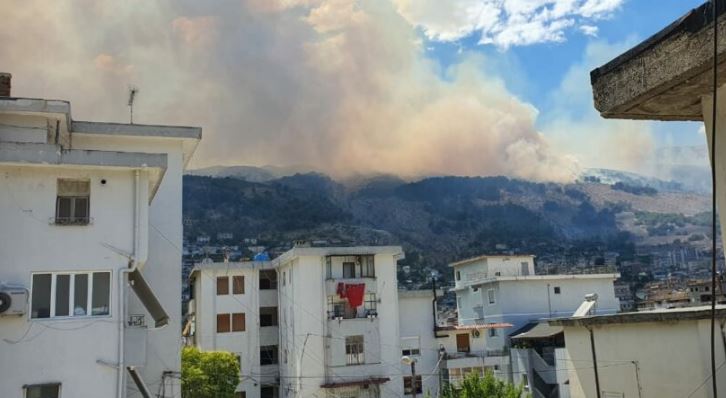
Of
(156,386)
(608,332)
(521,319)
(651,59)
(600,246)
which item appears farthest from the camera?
(600,246)

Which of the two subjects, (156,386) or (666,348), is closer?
(666,348)

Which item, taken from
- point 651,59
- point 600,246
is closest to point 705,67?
point 651,59

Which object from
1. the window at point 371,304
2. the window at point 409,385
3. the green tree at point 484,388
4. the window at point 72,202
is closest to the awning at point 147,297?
the window at point 72,202

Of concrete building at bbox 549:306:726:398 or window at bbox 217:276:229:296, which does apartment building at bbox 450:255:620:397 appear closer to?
window at bbox 217:276:229:296

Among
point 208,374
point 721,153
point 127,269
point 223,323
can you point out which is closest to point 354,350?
point 208,374

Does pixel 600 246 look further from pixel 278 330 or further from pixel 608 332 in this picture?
pixel 608 332

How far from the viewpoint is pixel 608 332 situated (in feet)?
51.1

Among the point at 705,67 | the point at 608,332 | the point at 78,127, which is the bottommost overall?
the point at 608,332

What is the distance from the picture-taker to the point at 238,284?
42375mm

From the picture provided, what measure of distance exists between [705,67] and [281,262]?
39.6m

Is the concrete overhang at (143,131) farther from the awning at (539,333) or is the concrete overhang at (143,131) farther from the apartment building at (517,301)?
the apartment building at (517,301)

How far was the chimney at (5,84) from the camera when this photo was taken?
1692 cm

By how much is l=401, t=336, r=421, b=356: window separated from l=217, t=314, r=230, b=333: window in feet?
38.7

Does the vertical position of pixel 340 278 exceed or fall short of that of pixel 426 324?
it exceeds it
